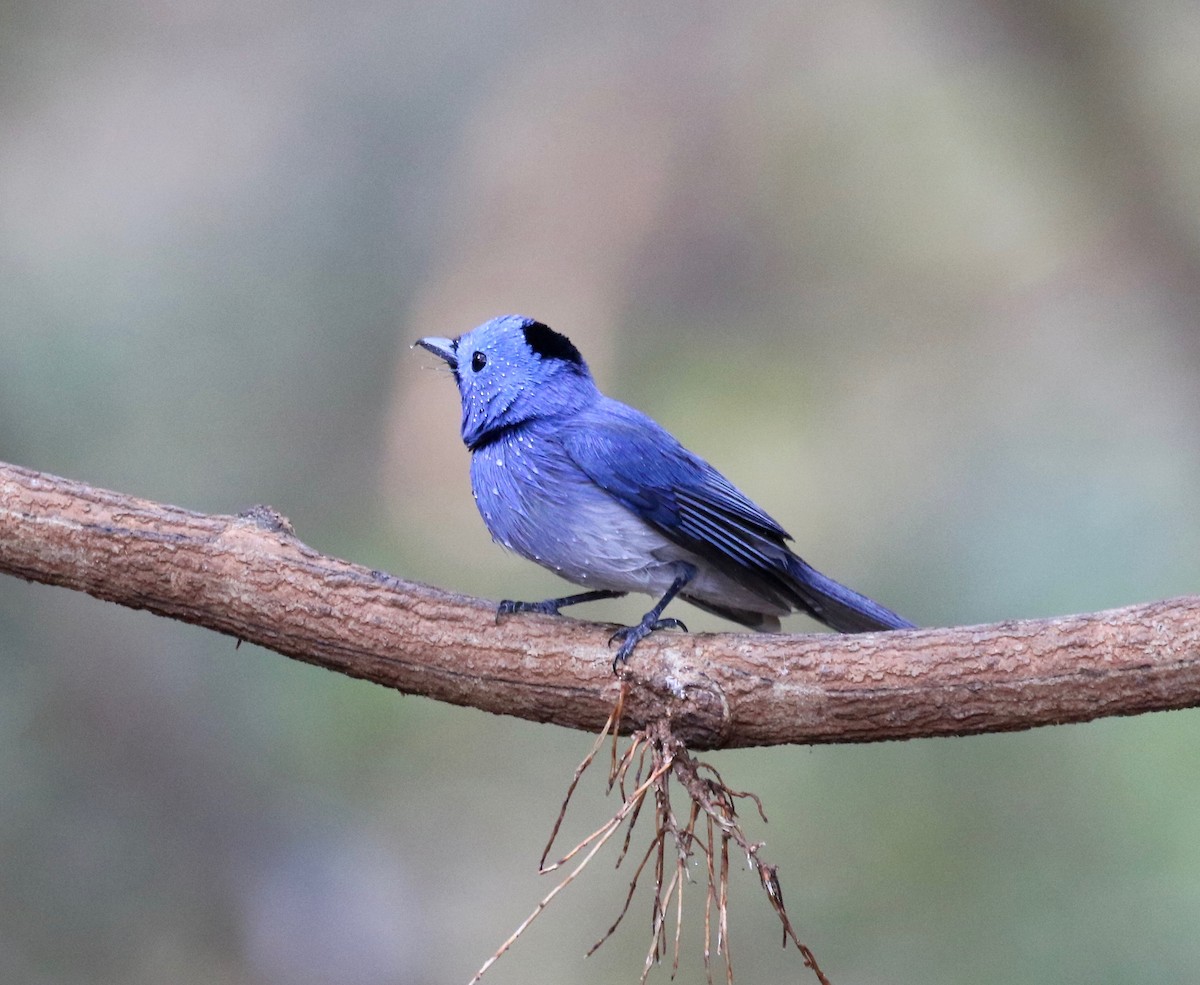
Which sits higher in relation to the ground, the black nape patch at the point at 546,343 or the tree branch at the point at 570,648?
the black nape patch at the point at 546,343

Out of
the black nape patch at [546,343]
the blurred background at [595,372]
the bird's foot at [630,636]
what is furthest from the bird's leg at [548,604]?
the blurred background at [595,372]

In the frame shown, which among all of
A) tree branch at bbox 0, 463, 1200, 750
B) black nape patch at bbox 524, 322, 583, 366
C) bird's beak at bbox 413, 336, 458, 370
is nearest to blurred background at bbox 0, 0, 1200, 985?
bird's beak at bbox 413, 336, 458, 370

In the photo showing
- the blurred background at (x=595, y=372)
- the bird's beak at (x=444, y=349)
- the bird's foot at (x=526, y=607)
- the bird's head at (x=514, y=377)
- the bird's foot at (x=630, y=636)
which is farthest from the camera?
the blurred background at (x=595, y=372)

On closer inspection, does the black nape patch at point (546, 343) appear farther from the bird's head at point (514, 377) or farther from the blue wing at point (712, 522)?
the blue wing at point (712, 522)

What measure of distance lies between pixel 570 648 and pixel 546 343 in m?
0.86

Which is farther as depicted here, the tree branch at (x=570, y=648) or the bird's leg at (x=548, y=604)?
the bird's leg at (x=548, y=604)

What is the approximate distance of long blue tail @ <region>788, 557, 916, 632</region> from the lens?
110 inches

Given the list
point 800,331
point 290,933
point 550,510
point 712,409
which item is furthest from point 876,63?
point 290,933

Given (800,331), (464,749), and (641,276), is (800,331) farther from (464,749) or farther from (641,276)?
(464,749)

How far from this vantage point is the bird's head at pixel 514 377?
3.00m

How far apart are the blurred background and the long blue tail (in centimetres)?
129

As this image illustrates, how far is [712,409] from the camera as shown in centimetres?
433

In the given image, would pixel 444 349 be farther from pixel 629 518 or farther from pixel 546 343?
pixel 629 518

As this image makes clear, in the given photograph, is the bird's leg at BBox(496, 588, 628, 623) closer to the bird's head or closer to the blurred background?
the bird's head
